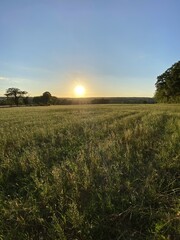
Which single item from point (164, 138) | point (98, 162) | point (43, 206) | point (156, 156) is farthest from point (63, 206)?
point (164, 138)

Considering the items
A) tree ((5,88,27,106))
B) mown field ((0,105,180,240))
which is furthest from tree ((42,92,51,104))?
mown field ((0,105,180,240))

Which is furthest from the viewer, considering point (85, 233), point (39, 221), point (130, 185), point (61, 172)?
point (61, 172)

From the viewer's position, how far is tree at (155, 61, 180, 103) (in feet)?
176

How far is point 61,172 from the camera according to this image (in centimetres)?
440

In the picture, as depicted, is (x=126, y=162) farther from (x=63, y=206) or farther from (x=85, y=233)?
(x=85, y=233)

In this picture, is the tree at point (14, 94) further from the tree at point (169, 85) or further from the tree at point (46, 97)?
the tree at point (169, 85)

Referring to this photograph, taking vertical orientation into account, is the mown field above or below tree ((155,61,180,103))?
below

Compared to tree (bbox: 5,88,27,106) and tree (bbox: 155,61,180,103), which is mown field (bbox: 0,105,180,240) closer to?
tree (bbox: 155,61,180,103)

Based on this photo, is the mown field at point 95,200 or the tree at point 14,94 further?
the tree at point 14,94

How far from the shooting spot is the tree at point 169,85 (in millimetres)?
53719

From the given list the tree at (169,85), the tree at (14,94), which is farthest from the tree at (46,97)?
the tree at (169,85)

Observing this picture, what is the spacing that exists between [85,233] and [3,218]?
1268 mm

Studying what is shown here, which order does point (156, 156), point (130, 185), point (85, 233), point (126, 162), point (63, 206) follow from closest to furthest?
point (85, 233) → point (63, 206) → point (130, 185) → point (126, 162) → point (156, 156)

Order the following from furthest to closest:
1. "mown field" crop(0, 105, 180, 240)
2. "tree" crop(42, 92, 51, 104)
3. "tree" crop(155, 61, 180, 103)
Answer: "tree" crop(42, 92, 51, 104) → "tree" crop(155, 61, 180, 103) → "mown field" crop(0, 105, 180, 240)
